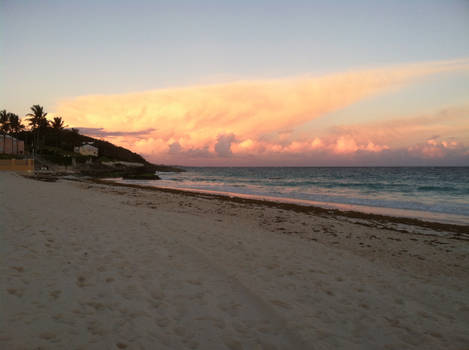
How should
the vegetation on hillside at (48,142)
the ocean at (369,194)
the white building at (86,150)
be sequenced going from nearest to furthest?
the ocean at (369,194), the vegetation on hillside at (48,142), the white building at (86,150)

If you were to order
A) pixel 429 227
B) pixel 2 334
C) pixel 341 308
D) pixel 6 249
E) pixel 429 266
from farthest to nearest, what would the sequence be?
pixel 429 227, pixel 429 266, pixel 6 249, pixel 341 308, pixel 2 334

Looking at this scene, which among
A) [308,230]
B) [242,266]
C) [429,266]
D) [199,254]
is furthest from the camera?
[308,230]

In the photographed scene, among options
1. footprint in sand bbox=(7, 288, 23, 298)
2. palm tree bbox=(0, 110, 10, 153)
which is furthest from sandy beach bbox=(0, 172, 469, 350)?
palm tree bbox=(0, 110, 10, 153)

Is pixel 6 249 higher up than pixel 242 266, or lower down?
higher up

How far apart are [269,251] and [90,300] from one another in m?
4.54

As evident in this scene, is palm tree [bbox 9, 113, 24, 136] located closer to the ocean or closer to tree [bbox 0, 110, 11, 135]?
tree [bbox 0, 110, 11, 135]

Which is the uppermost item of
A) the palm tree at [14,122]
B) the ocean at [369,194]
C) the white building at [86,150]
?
the palm tree at [14,122]

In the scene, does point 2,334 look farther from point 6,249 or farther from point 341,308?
point 341,308

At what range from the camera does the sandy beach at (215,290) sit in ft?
11.7

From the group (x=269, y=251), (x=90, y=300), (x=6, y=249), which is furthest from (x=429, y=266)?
(x=6, y=249)

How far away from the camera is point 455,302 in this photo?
5133 millimetres

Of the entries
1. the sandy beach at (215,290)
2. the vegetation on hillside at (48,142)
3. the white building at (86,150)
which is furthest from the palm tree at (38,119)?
the sandy beach at (215,290)

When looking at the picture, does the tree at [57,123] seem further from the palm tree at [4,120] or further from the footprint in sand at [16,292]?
the footprint in sand at [16,292]

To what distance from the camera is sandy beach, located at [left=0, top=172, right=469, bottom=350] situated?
140 inches
